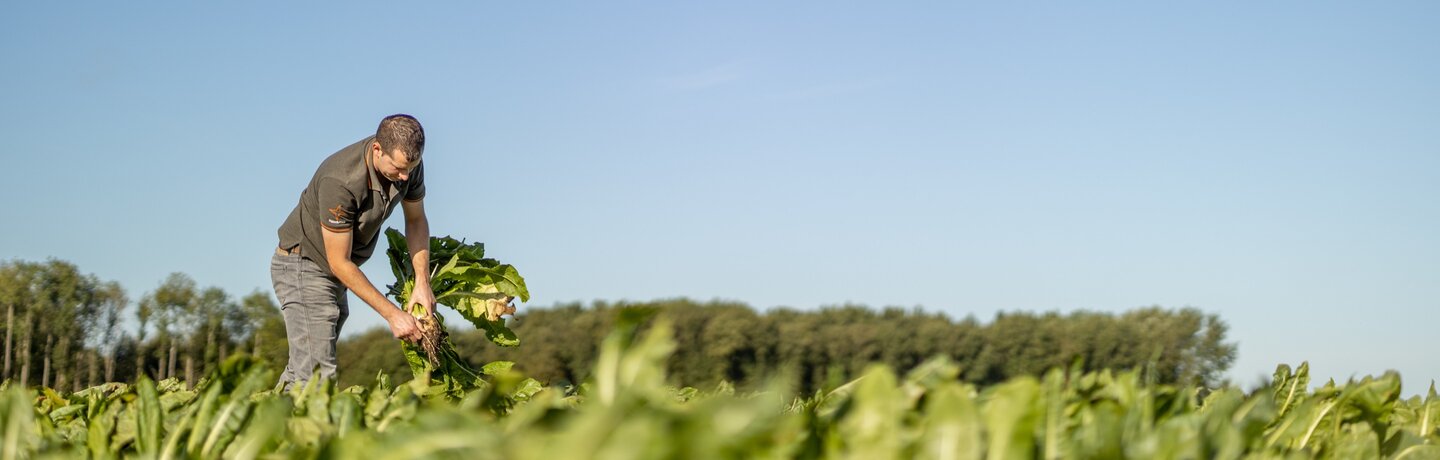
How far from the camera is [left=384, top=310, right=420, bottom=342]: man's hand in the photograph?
315 inches

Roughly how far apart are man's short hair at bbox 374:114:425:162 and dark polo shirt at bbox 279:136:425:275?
0.30 metres

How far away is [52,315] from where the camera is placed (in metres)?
92.1

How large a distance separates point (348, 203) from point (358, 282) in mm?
522

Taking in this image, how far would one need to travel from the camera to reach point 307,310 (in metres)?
8.45

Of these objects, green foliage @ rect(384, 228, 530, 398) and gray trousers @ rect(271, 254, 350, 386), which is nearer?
gray trousers @ rect(271, 254, 350, 386)

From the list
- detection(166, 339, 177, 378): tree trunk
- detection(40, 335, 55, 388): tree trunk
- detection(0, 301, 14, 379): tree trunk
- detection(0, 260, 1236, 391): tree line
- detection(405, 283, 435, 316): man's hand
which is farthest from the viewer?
detection(0, 260, 1236, 391): tree line

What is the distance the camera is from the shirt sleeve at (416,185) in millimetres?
8508

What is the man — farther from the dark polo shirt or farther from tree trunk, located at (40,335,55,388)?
tree trunk, located at (40,335,55,388)

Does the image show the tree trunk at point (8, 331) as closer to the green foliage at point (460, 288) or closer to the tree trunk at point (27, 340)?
the tree trunk at point (27, 340)

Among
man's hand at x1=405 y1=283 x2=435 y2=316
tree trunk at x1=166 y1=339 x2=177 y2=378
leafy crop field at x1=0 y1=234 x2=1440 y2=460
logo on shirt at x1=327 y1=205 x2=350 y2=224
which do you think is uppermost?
tree trunk at x1=166 y1=339 x2=177 y2=378

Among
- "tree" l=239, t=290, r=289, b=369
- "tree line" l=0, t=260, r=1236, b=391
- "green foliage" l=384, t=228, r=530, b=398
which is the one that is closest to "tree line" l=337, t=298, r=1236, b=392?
"tree line" l=0, t=260, r=1236, b=391

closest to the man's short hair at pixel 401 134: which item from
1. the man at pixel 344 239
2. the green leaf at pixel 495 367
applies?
the man at pixel 344 239

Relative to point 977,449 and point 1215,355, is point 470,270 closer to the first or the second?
point 977,449

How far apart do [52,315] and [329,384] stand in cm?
10170
